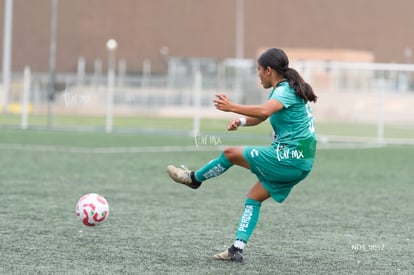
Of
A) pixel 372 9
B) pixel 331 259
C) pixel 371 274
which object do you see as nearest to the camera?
pixel 371 274

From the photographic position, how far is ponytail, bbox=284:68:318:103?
7074 millimetres

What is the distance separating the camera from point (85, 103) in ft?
146

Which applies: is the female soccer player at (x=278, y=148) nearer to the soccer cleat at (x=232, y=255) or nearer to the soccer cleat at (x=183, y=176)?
the soccer cleat at (x=232, y=255)

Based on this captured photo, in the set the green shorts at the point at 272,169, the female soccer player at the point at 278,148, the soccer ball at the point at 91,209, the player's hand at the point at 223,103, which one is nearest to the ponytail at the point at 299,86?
the female soccer player at the point at 278,148

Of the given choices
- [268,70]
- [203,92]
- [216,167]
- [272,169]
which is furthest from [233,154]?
[203,92]

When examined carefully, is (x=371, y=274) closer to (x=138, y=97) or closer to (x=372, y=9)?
(x=138, y=97)

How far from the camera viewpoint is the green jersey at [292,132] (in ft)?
23.3

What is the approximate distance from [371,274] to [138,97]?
38.9m

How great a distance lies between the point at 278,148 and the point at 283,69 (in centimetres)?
63

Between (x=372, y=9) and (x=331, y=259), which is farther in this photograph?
(x=372, y=9)

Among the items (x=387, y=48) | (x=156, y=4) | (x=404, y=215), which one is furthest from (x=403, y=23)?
(x=404, y=215)

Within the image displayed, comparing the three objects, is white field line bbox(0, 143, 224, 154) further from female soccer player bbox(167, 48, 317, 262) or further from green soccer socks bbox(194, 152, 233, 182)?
female soccer player bbox(167, 48, 317, 262)

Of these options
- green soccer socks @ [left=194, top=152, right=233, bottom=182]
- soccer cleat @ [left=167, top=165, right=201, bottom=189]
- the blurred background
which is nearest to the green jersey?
green soccer socks @ [left=194, top=152, right=233, bottom=182]

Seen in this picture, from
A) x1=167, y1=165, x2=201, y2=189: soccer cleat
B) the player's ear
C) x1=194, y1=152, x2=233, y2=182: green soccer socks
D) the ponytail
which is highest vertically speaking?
the player's ear
